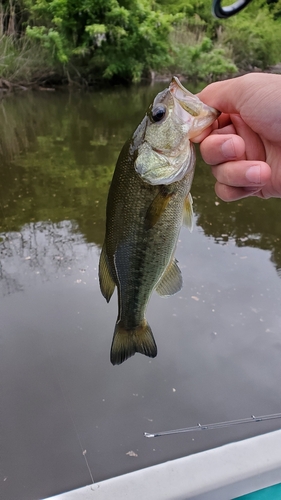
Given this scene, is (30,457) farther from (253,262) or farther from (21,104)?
(21,104)

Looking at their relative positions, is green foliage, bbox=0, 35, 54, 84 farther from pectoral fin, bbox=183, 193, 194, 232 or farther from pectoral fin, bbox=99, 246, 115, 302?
pectoral fin, bbox=183, 193, 194, 232

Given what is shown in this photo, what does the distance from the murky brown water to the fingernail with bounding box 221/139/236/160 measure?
6.36 ft

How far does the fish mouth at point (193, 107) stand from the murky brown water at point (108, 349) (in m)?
2.06

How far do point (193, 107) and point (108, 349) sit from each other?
7.66ft

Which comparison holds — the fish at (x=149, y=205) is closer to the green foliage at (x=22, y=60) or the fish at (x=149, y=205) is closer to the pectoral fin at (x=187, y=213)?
the pectoral fin at (x=187, y=213)

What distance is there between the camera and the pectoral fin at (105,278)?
1.63 metres

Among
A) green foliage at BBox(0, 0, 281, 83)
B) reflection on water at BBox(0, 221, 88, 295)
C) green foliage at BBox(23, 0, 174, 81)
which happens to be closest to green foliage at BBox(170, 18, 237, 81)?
green foliage at BBox(0, 0, 281, 83)

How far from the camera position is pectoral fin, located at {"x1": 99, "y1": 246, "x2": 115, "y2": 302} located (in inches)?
64.2

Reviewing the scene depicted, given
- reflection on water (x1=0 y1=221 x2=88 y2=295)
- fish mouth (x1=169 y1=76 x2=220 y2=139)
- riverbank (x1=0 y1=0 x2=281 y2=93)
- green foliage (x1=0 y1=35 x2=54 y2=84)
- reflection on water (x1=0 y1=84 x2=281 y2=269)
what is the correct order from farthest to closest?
1. riverbank (x1=0 y1=0 x2=281 y2=93)
2. green foliage (x1=0 y1=35 x2=54 y2=84)
3. reflection on water (x1=0 y1=84 x2=281 y2=269)
4. reflection on water (x1=0 y1=221 x2=88 y2=295)
5. fish mouth (x1=169 y1=76 x2=220 y2=139)

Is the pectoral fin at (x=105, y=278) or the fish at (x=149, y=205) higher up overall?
the fish at (x=149, y=205)

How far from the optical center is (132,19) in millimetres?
18547

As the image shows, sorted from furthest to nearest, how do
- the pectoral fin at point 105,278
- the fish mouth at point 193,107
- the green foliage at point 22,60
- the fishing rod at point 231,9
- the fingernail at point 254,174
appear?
the green foliage at point 22,60
the fishing rod at point 231,9
the pectoral fin at point 105,278
the fingernail at point 254,174
the fish mouth at point 193,107

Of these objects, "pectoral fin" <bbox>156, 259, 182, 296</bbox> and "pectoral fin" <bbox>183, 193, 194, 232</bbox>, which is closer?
"pectoral fin" <bbox>183, 193, 194, 232</bbox>

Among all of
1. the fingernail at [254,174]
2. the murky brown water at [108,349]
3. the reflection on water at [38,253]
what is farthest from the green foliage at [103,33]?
the fingernail at [254,174]
